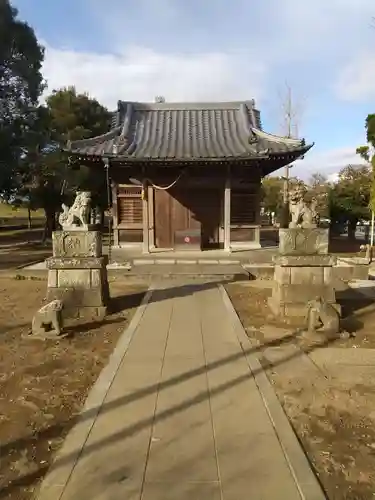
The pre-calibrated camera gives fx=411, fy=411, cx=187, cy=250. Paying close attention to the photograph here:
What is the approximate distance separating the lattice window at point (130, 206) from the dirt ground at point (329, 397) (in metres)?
12.7

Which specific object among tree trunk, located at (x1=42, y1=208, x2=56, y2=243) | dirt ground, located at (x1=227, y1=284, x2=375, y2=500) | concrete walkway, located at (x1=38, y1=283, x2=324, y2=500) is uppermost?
tree trunk, located at (x1=42, y1=208, x2=56, y2=243)

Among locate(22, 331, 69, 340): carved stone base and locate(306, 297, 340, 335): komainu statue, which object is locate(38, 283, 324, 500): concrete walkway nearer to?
locate(22, 331, 69, 340): carved stone base

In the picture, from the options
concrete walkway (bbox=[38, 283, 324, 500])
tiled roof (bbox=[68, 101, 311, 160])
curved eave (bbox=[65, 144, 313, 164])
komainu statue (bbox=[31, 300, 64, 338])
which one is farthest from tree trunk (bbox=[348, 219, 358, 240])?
komainu statue (bbox=[31, 300, 64, 338])

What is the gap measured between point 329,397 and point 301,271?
169 inches

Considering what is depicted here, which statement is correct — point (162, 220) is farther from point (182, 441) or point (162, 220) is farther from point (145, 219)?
point (182, 441)

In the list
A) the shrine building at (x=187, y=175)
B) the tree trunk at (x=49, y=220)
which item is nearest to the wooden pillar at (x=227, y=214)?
the shrine building at (x=187, y=175)

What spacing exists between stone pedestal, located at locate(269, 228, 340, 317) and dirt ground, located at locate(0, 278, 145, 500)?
11.3 feet

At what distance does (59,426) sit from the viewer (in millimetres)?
4312

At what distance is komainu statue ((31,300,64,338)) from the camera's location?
739cm

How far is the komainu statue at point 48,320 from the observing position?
7.39 meters

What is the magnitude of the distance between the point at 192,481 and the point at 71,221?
6.66 metres

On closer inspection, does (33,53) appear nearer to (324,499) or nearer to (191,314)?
(191,314)

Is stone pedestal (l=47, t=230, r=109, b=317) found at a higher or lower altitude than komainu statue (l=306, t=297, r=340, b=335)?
higher

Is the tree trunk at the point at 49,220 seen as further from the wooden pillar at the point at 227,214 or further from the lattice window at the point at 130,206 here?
the wooden pillar at the point at 227,214
